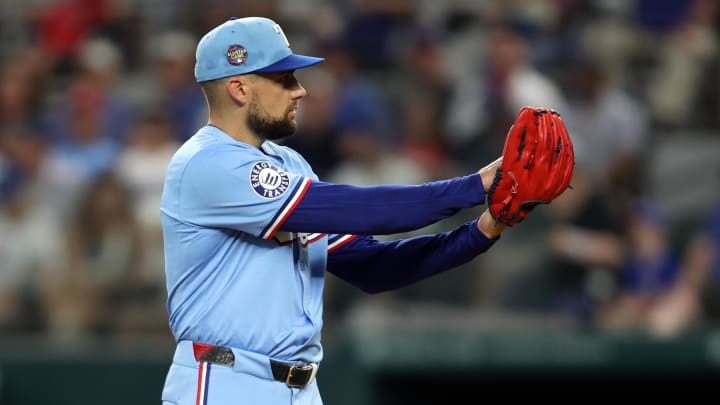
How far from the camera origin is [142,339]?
701 cm

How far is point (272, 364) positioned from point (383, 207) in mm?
553

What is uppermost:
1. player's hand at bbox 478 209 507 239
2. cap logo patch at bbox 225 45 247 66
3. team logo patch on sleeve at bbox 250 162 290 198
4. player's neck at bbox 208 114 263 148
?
cap logo patch at bbox 225 45 247 66

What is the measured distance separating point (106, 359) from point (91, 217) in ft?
3.25

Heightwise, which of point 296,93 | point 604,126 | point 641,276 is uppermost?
point 296,93

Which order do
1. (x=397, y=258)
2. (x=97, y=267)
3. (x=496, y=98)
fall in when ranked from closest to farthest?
(x=397, y=258)
(x=97, y=267)
(x=496, y=98)

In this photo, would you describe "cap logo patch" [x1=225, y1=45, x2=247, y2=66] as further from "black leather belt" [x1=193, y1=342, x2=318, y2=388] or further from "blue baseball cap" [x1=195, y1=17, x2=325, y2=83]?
"black leather belt" [x1=193, y1=342, x2=318, y2=388]

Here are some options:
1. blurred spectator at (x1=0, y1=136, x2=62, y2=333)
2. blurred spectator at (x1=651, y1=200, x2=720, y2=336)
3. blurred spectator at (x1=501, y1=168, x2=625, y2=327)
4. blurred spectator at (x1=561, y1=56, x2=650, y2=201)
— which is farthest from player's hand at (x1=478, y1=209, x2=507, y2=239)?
blurred spectator at (x1=0, y1=136, x2=62, y2=333)

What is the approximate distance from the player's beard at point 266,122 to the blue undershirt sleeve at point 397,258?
51 centimetres

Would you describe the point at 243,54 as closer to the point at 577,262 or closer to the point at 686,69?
the point at 577,262

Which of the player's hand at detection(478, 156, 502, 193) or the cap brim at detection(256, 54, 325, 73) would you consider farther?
the cap brim at detection(256, 54, 325, 73)

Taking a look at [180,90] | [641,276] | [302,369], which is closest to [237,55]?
[302,369]

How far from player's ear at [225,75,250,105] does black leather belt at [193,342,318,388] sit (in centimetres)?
69

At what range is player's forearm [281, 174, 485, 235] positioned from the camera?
3.37 m

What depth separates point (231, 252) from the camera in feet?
11.6
